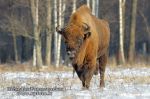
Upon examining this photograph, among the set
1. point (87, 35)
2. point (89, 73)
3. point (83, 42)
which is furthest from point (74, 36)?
point (89, 73)

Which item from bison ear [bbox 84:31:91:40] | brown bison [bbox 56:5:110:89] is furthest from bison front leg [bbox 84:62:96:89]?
bison ear [bbox 84:31:91:40]

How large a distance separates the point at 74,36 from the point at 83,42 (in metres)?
0.52

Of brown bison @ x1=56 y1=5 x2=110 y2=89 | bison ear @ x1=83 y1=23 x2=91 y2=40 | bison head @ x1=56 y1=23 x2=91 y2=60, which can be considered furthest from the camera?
bison ear @ x1=83 y1=23 x2=91 y2=40

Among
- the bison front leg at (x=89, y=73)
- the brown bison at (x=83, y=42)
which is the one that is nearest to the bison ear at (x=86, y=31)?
the brown bison at (x=83, y=42)

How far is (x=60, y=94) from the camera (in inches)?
530

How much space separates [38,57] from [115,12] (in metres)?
20.9

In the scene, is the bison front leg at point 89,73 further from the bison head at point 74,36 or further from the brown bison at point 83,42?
the bison head at point 74,36

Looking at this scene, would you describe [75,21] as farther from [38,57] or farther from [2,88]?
[38,57]

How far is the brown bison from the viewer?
1441cm

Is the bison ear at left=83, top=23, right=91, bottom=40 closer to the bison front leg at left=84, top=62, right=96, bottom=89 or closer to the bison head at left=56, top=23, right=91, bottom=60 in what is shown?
the bison head at left=56, top=23, right=91, bottom=60

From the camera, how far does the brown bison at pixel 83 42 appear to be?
1441 centimetres

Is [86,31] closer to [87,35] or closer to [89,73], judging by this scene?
[87,35]

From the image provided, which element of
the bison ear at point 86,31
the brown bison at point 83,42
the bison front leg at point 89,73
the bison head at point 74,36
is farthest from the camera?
the bison front leg at point 89,73

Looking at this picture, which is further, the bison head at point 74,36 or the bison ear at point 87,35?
the bison ear at point 87,35
